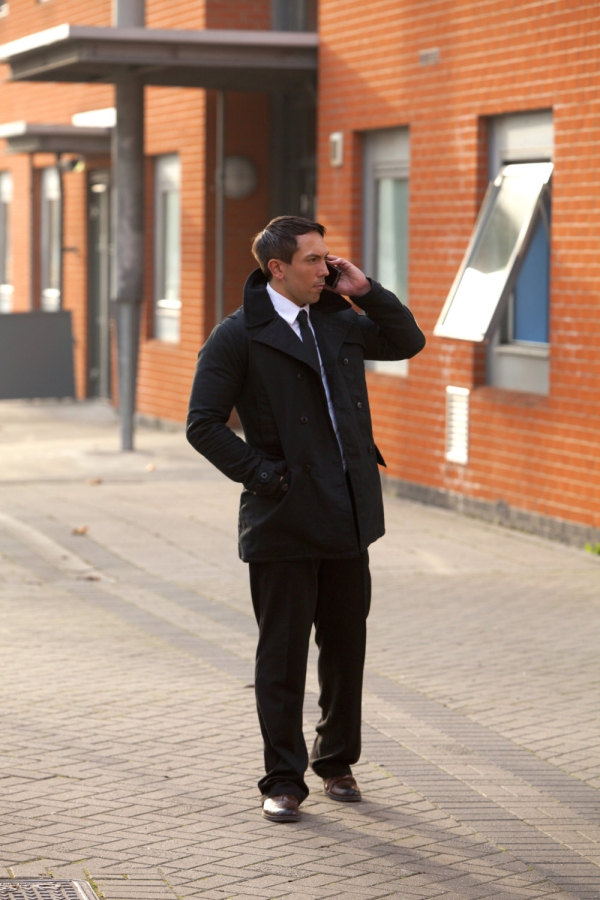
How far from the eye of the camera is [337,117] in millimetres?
14406

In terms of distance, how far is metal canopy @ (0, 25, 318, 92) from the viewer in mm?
13938

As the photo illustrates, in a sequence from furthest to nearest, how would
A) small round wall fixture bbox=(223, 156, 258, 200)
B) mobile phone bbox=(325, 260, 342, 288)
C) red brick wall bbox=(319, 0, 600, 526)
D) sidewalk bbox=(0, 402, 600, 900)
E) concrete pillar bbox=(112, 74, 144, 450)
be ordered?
small round wall fixture bbox=(223, 156, 258, 200)
concrete pillar bbox=(112, 74, 144, 450)
red brick wall bbox=(319, 0, 600, 526)
mobile phone bbox=(325, 260, 342, 288)
sidewalk bbox=(0, 402, 600, 900)

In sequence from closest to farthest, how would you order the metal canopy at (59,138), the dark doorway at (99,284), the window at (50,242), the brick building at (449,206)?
the brick building at (449,206) → the metal canopy at (59,138) → the dark doorway at (99,284) → the window at (50,242)

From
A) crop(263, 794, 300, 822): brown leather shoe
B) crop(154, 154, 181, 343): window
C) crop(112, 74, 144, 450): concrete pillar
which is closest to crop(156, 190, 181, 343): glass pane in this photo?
crop(154, 154, 181, 343): window

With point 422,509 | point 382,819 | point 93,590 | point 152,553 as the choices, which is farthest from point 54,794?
point 422,509

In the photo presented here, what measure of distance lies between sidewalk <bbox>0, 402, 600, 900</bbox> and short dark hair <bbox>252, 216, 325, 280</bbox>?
1.77 meters

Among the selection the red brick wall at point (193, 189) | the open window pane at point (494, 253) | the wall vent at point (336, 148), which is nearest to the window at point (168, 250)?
the red brick wall at point (193, 189)

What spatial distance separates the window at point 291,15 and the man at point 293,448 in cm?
1218

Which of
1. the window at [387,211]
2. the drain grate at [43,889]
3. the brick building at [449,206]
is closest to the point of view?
the drain grate at [43,889]

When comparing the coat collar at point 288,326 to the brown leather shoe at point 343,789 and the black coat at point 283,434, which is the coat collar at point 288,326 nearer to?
the black coat at point 283,434

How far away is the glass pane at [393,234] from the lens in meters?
13.7

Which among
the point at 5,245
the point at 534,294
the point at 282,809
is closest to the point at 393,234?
the point at 534,294

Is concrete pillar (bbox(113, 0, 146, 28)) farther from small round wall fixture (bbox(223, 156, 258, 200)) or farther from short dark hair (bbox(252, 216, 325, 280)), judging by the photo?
short dark hair (bbox(252, 216, 325, 280))

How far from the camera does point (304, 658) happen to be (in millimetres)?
5344
